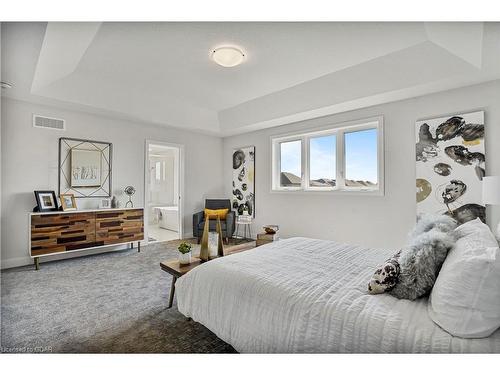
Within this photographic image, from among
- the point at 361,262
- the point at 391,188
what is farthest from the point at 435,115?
the point at 361,262

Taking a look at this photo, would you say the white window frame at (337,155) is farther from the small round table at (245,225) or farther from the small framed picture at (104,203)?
A: the small framed picture at (104,203)

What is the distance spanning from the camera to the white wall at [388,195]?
2.87 meters

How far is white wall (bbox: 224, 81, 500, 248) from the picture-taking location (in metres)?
2.87

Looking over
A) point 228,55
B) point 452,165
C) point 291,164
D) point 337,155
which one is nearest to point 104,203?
point 228,55

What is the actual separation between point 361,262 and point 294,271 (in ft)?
1.94

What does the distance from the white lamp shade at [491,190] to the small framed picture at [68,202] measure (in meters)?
4.94

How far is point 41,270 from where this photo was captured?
130 inches

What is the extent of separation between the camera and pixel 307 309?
4.06ft

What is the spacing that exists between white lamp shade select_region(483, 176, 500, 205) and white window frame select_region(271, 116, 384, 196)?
59.9 inches

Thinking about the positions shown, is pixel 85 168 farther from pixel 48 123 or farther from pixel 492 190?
pixel 492 190

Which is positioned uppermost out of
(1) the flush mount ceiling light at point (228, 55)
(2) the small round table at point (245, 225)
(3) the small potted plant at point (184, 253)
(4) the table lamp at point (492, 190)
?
(1) the flush mount ceiling light at point (228, 55)

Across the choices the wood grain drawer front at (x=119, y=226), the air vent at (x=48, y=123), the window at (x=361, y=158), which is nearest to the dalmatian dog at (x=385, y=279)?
the window at (x=361, y=158)
